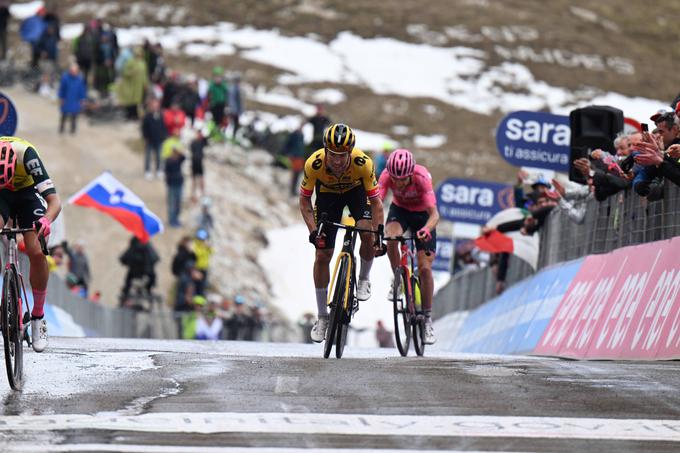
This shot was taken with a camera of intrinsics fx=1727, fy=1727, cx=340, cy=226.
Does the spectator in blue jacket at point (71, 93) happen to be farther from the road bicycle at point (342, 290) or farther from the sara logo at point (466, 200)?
the road bicycle at point (342, 290)

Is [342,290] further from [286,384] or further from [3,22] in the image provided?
[3,22]

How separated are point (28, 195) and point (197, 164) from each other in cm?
2685

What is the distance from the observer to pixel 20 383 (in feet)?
37.0

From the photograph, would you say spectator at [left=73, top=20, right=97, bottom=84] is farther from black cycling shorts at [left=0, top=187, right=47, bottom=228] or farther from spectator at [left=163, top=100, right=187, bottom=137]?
black cycling shorts at [left=0, top=187, right=47, bottom=228]

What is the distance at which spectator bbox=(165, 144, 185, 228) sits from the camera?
3569 centimetres

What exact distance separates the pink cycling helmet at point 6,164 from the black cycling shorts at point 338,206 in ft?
10.5

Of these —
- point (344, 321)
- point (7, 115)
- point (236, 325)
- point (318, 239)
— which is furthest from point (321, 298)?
point (236, 325)

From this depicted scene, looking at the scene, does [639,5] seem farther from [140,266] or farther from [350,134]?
[350,134]

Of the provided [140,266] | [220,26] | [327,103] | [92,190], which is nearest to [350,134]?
[92,190]

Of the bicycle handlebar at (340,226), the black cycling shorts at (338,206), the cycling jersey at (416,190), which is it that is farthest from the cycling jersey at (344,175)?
the cycling jersey at (416,190)

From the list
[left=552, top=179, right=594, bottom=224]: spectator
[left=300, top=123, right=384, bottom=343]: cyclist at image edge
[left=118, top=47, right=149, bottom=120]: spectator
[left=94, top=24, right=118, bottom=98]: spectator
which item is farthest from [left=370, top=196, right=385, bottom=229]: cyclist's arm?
[left=94, top=24, right=118, bottom=98]: spectator

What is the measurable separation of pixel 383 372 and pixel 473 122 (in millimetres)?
65231

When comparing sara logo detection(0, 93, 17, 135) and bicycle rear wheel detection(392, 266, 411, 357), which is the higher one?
sara logo detection(0, 93, 17, 135)

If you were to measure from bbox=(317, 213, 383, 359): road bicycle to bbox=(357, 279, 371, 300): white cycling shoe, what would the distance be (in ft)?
0.84
